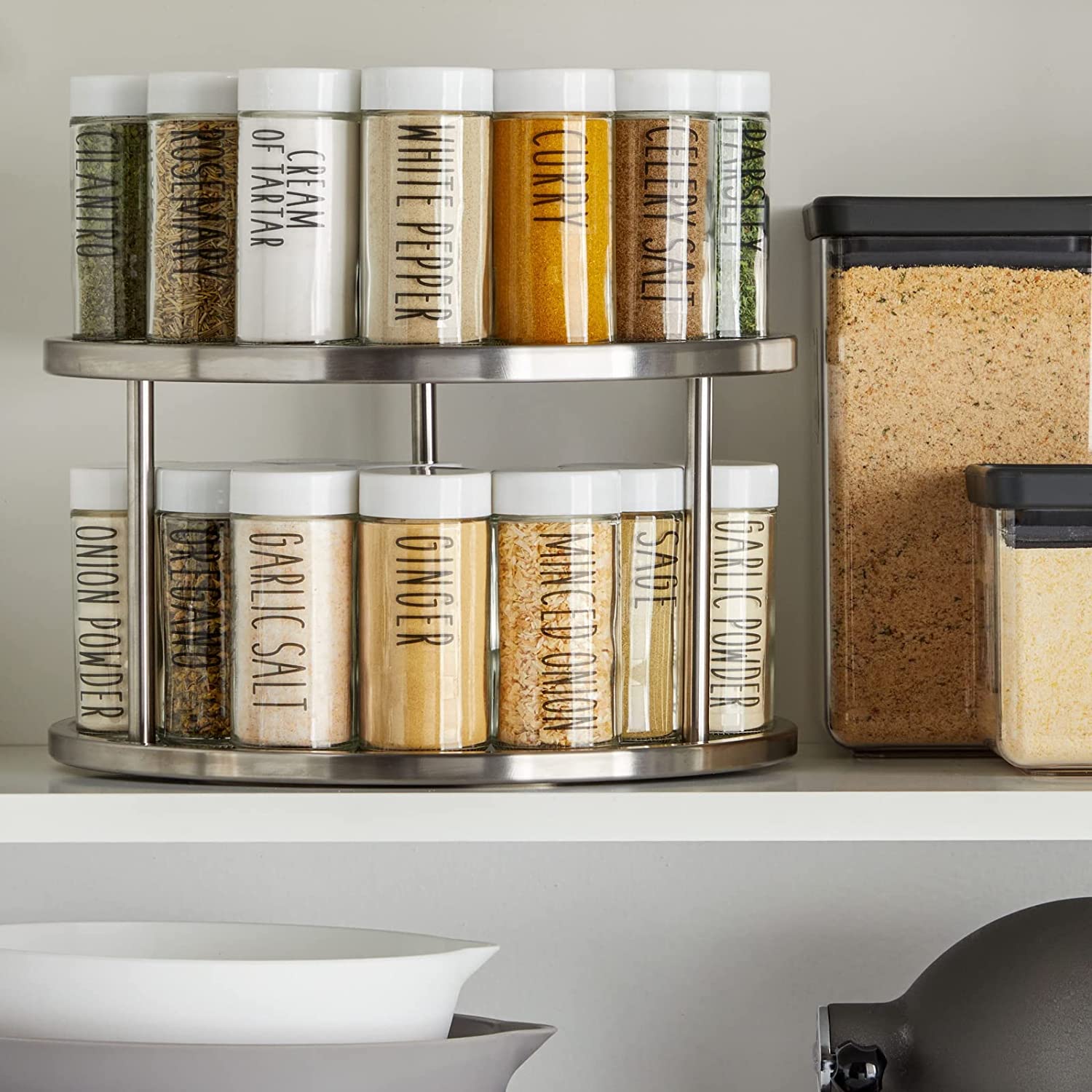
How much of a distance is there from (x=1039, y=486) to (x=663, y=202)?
0.21 meters

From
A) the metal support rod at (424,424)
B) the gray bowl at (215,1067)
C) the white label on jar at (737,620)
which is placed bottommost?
the gray bowl at (215,1067)

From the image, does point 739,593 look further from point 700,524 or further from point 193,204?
point 193,204

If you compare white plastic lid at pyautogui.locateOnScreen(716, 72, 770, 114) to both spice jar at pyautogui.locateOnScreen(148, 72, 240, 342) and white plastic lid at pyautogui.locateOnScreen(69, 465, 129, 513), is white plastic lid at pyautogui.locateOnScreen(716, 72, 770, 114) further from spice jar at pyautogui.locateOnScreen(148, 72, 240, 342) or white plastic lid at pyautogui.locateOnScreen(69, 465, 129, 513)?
white plastic lid at pyautogui.locateOnScreen(69, 465, 129, 513)

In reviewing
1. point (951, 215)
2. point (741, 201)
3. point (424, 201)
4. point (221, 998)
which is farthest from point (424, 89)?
point (221, 998)

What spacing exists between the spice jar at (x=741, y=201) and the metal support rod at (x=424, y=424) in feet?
0.62

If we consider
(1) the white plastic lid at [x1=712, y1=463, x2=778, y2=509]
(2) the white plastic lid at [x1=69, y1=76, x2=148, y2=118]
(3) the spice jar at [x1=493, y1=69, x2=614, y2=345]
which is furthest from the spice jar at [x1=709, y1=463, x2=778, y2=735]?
(2) the white plastic lid at [x1=69, y1=76, x2=148, y2=118]

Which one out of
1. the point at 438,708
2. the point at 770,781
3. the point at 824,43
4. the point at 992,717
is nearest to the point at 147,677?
the point at 438,708

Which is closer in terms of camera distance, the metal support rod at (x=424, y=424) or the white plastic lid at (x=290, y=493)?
the white plastic lid at (x=290, y=493)

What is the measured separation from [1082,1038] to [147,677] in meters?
0.46

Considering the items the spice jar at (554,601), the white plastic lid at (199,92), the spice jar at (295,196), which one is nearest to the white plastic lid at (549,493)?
the spice jar at (554,601)

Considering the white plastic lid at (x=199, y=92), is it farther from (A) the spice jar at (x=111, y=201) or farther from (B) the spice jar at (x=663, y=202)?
(B) the spice jar at (x=663, y=202)

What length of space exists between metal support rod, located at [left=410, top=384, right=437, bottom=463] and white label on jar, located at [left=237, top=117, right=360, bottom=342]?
147 millimetres

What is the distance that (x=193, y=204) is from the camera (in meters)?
0.73

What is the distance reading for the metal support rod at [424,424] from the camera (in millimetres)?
860
